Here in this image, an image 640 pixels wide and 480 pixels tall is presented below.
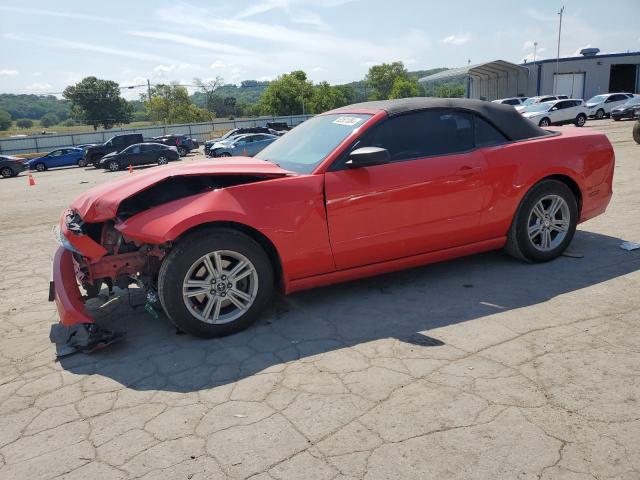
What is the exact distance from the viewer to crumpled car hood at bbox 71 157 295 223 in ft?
11.6

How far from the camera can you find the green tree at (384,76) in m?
145

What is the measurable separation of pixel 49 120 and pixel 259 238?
145 meters

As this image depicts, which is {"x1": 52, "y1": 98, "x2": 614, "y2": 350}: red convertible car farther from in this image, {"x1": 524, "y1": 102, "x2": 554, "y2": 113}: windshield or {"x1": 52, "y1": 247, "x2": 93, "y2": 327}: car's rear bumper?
{"x1": 524, "y1": 102, "x2": 554, "y2": 113}: windshield

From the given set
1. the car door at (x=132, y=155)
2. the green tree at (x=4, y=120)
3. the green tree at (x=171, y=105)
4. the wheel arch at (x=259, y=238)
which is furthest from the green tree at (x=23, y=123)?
the wheel arch at (x=259, y=238)

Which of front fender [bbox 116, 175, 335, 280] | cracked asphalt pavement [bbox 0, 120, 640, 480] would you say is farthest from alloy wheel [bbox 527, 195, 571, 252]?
front fender [bbox 116, 175, 335, 280]

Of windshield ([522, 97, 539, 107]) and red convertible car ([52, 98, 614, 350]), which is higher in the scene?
windshield ([522, 97, 539, 107])

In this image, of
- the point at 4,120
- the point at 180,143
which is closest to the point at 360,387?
the point at 180,143

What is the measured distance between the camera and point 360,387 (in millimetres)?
2844

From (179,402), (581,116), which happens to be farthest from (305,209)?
(581,116)

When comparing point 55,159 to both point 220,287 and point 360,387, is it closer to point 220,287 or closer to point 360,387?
point 220,287

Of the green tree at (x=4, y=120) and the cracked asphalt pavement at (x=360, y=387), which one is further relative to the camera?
the green tree at (x=4, y=120)

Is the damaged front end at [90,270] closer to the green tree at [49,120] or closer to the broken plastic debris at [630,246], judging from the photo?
the broken plastic debris at [630,246]

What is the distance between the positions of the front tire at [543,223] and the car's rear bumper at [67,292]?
3.73m

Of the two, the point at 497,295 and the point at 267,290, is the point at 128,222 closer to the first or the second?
the point at 267,290
